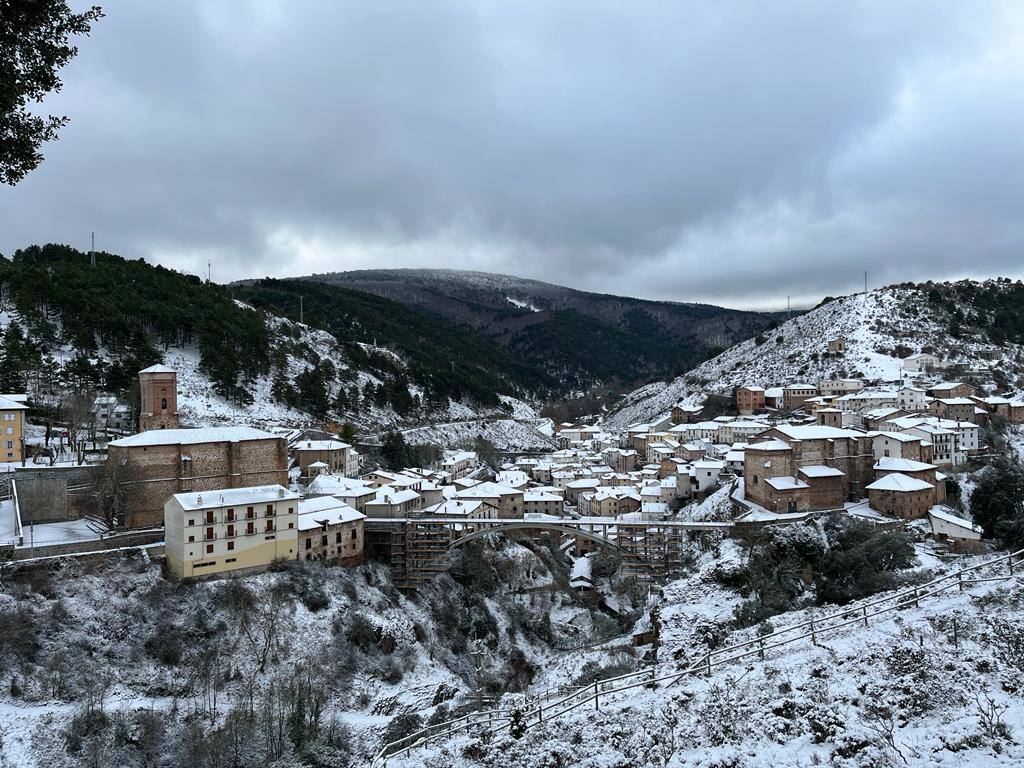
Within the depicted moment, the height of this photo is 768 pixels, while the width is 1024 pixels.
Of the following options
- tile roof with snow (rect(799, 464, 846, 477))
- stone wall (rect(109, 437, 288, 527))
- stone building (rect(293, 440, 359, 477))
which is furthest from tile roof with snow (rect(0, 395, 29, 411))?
tile roof with snow (rect(799, 464, 846, 477))

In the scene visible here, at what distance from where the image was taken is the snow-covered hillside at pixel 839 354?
86.2 meters

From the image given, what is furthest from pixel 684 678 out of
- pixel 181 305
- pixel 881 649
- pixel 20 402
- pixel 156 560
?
pixel 181 305

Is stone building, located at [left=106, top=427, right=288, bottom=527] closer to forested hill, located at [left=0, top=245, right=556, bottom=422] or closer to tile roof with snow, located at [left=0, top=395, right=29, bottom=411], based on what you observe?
tile roof with snow, located at [left=0, top=395, right=29, bottom=411]

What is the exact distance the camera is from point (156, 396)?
136ft

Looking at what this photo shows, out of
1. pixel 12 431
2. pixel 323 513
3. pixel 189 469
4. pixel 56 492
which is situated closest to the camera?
pixel 56 492

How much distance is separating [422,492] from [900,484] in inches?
1383

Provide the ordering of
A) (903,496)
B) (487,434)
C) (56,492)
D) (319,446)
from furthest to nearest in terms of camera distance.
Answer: (487,434) < (319,446) < (903,496) < (56,492)

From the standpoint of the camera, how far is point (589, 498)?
54688 millimetres

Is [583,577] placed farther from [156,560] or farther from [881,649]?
[881,649]

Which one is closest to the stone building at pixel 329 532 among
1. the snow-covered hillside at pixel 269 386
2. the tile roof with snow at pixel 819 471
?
the snow-covered hillside at pixel 269 386

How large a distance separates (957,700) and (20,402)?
162 feet

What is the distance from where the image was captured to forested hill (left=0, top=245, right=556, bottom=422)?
56125 mm

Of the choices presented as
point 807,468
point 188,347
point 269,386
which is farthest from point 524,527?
point 188,347

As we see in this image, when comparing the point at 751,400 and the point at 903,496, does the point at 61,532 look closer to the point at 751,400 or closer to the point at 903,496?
the point at 903,496
